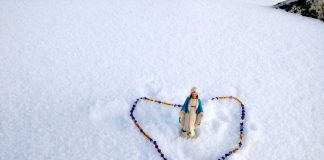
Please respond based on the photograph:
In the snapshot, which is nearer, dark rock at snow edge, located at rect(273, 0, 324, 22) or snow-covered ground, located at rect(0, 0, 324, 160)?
snow-covered ground, located at rect(0, 0, 324, 160)

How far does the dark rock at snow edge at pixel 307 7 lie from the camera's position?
1112 cm

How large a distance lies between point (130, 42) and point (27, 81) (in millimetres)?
3126

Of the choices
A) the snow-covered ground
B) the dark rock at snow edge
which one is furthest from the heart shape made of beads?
the dark rock at snow edge

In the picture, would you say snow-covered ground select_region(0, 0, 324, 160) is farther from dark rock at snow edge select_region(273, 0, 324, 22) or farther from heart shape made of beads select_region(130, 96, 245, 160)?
dark rock at snow edge select_region(273, 0, 324, 22)

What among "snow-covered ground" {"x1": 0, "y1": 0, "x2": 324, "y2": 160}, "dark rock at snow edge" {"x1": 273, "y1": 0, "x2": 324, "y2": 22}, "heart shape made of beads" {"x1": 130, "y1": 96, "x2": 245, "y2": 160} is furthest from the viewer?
"dark rock at snow edge" {"x1": 273, "y1": 0, "x2": 324, "y2": 22}

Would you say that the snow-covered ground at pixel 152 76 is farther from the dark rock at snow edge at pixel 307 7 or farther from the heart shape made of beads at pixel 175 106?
the dark rock at snow edge at pixel 307 7

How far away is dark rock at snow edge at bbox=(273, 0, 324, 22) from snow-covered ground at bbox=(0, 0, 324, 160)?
0.26 metres

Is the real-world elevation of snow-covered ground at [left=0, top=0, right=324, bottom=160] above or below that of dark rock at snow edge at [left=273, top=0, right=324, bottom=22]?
below

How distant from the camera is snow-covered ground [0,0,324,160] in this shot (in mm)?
7289

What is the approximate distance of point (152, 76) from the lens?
877cm

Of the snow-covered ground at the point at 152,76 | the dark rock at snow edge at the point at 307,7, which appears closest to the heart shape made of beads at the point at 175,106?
the snow-covered ground at the point at 152,76

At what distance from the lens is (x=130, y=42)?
10.0 metres

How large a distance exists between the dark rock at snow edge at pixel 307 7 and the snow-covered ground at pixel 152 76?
0.86 ft

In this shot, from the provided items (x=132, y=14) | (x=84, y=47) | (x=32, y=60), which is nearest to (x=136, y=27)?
(x=132, y=14)
